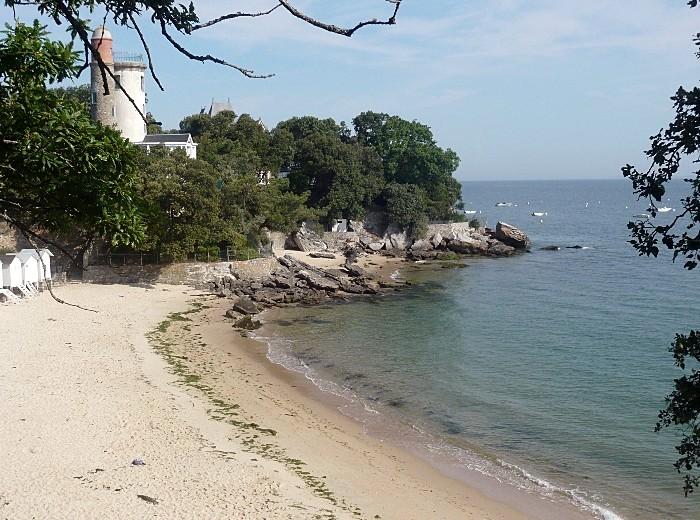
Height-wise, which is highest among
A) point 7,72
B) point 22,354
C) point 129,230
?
point 7,72

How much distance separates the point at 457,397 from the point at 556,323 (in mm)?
12930

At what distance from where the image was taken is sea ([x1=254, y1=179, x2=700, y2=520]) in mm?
15227

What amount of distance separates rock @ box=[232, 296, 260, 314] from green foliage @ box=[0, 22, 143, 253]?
81.9 feet

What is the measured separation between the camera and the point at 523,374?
903 inches

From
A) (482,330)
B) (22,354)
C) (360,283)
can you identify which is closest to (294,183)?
(360,283)

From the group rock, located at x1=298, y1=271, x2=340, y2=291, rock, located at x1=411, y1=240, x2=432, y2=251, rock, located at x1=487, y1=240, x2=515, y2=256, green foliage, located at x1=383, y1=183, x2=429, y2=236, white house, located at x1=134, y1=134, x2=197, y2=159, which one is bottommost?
rock, located at x1=298, y1=271, x2=340, y2=291

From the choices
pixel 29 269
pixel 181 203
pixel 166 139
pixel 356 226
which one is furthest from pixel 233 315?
pixel 356 226

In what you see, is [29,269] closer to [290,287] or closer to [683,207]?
[290,287]

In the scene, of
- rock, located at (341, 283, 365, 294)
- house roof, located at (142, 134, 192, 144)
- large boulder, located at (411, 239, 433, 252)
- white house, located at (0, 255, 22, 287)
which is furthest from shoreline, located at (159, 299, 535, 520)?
large boulder, located at (411, 239, 433, 252)

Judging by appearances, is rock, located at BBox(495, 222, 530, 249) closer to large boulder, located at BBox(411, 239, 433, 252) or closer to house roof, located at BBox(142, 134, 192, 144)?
large boulder, located at BBox(411, 239, 433, 252)

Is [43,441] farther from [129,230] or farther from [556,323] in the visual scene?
[556,323]

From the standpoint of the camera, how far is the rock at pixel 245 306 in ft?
104

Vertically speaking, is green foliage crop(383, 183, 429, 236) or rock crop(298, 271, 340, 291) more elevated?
green foliage crop(383, 183, 429, 236)

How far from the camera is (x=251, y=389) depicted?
20000 mm
